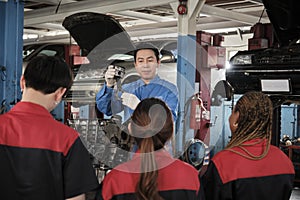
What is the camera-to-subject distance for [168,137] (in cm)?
182

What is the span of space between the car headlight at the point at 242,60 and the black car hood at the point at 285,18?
45 centimetres

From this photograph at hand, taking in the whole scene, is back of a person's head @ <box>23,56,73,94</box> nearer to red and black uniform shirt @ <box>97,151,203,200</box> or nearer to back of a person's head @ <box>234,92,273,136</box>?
red and black uniform shirt @ <box>97,151,203,200</box>

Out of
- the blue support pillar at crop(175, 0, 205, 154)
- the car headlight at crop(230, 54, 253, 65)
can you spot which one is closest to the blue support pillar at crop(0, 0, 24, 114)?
the blue support pillar at crop(175, 0, 205, 154)

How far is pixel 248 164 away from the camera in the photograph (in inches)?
81.4

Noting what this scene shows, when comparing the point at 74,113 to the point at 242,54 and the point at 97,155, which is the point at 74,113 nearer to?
the point at 97,155

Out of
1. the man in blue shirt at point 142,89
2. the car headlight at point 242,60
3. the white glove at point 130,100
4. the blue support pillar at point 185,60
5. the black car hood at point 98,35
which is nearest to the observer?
the white glove at point 130,100

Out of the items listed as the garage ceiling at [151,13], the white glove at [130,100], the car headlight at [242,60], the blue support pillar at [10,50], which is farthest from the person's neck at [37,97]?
the garage ceiling at [151,13]

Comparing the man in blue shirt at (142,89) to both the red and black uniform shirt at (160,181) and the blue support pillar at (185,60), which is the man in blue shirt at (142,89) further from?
the blue support pillar at (185,60)

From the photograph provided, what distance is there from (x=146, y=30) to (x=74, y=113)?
2.67 metres

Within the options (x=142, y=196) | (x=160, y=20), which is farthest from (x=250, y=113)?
(x=160, y=20)

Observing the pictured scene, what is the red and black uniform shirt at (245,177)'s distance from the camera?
2.05 m

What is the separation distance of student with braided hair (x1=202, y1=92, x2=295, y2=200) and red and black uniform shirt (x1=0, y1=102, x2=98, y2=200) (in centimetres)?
66

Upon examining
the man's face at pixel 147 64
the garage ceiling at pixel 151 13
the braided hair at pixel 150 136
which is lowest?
the braided hair at pixel 150 136

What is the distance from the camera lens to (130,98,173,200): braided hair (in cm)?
173
